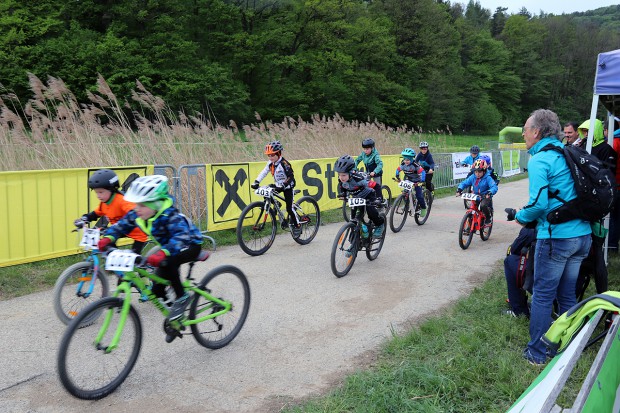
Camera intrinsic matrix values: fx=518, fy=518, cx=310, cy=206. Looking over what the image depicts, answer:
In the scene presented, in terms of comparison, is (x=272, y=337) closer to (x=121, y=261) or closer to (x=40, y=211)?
(x=121, y=261)

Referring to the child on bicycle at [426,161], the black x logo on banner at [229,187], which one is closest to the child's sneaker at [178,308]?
the black x logo on banner at [229,187]

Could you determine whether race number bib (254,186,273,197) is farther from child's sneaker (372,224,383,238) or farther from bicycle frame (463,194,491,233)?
bicycle frame (463,194,491,233)

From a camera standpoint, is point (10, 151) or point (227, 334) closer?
point (227, 334)

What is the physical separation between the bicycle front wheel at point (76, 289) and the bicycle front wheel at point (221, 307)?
4.35 ft

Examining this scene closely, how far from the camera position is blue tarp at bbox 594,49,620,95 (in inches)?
237

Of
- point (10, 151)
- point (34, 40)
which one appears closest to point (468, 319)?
point (10, 151)

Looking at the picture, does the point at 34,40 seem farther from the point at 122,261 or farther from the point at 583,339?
the point at 583,339

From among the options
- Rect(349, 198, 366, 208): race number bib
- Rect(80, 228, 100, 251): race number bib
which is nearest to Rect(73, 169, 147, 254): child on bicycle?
Rect(80, 228, 100, 251): race number bib

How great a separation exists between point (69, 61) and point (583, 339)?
35217mm

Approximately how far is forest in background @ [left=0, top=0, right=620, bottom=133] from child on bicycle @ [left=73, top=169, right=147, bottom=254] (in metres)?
8.49

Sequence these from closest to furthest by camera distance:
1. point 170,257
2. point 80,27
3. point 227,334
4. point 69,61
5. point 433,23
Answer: point 170,257 < point 227,334 < point 69,61 < point 80,27 < point 433,23

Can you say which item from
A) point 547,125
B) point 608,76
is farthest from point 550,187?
point 608,76

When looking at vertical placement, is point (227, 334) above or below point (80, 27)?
below

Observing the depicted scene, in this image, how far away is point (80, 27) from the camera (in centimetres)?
3584
